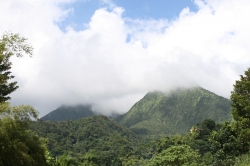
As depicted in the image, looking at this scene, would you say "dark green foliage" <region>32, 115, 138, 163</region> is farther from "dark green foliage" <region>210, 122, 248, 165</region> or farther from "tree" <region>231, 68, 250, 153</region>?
"tree" <region>231, 68, 250, 153</region>

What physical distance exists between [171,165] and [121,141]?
3965 inches

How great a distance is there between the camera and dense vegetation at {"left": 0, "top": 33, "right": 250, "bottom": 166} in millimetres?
12711

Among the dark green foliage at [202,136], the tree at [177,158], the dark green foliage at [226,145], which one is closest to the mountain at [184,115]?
the dark green foliage at [202,136]

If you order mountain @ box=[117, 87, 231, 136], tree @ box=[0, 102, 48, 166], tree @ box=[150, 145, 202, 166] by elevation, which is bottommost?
tree @ box=[150, 145, 202, 166]

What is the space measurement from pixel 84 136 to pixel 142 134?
52.1 metres

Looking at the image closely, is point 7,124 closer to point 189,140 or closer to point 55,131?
point 189,140

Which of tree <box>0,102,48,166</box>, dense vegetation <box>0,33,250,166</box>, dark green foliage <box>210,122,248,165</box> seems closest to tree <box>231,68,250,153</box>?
dense vegetation <box>0,33,250,166</box>

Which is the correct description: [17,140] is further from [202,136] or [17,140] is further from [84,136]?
[84,136]

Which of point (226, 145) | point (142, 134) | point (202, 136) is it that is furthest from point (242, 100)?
point (142, 134)

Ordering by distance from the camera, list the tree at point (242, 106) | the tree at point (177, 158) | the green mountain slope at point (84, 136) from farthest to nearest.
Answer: the green mountain slope at point (84, 136) → the tree at point (177, 158) → the tree at point (242, 106)

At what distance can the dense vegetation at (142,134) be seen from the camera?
12.7m

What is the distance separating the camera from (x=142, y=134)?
560 feet

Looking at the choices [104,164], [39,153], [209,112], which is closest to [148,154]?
[104,164]

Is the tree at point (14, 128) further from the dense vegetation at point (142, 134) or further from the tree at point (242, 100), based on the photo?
the tree at point (242, 100)
